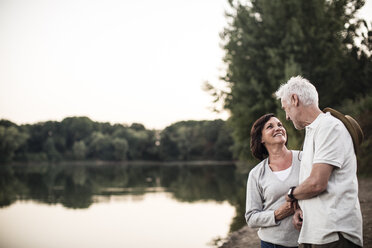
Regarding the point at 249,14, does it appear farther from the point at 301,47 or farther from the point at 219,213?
the point at 219,213

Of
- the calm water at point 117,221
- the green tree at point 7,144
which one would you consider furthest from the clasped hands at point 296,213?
the green tree at point 7,144

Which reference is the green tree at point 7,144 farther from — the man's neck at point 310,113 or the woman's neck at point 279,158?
the man's neck at point 310,113

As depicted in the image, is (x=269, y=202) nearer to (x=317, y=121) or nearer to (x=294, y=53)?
(x=317, y=121)

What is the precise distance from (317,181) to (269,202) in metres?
0.79

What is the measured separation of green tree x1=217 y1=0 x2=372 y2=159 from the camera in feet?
61.1

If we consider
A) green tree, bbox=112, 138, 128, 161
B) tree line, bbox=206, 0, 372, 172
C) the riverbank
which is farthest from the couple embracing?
green tree, bbox=112, 138, 128, 161

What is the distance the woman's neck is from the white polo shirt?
0.71m

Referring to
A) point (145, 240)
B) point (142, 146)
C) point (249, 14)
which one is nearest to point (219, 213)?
point (145, 240)

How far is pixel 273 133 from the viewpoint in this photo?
316cm

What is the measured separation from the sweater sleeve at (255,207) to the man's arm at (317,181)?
0.63 m

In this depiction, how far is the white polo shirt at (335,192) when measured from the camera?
2.22 metres

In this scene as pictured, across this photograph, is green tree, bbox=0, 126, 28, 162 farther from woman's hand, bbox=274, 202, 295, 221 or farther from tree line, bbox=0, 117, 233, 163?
woman's hand, bbox=274, 202, 295, 221

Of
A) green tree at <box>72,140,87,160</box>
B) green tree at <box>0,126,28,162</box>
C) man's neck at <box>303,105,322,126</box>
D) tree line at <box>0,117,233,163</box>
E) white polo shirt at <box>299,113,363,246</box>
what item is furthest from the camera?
green tree at <box>72,140,87,160</box>

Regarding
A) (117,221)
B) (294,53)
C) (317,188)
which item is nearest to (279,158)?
(317,188)
